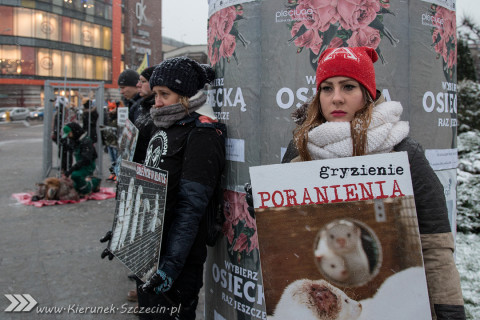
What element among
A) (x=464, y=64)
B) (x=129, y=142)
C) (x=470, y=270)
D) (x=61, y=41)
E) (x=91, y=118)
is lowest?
(x=470, y=270)

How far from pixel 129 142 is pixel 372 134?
2.21 metres

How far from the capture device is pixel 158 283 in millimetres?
2223

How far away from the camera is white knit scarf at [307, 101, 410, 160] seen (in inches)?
58.8

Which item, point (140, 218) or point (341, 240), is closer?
point (341, 240)

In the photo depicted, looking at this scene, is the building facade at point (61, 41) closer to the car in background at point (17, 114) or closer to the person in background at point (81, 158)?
the car in background at point (17, 114)

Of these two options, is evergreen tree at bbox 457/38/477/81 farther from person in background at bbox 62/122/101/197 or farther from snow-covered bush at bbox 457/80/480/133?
person in background at bbox 62/122/101/197

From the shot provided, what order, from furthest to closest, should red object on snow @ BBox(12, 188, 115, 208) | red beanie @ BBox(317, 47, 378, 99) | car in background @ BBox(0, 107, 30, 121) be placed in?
1. car in background @ BBox(0, 107, 30, 121)
2. red object on snow @ BBox(12, 188, 115, 208)
3. red beanie @ BBox(317, 47, 378, 99)

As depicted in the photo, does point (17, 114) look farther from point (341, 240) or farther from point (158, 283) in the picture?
point (341, 240)

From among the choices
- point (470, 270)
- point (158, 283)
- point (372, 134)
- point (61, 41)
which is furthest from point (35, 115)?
point (372, 134)

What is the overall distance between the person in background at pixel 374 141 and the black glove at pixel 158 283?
1073 millimetres

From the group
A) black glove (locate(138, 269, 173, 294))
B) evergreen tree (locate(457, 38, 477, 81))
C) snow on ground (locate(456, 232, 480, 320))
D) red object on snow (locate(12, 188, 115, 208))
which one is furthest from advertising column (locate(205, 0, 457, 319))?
evergreen tree (locate(457, 38, 477, 81))

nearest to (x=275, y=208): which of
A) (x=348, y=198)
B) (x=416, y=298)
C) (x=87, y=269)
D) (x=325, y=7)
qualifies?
(x=348, y=198)

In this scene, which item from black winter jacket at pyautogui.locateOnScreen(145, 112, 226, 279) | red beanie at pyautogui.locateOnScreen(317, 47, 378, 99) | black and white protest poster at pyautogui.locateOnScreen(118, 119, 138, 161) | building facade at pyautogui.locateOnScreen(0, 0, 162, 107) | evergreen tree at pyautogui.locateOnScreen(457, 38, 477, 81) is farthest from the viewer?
building facade at pyautogui.locateOnScreen(0, 0, 162, 107)

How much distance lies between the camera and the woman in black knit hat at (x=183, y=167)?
92.2 inches
